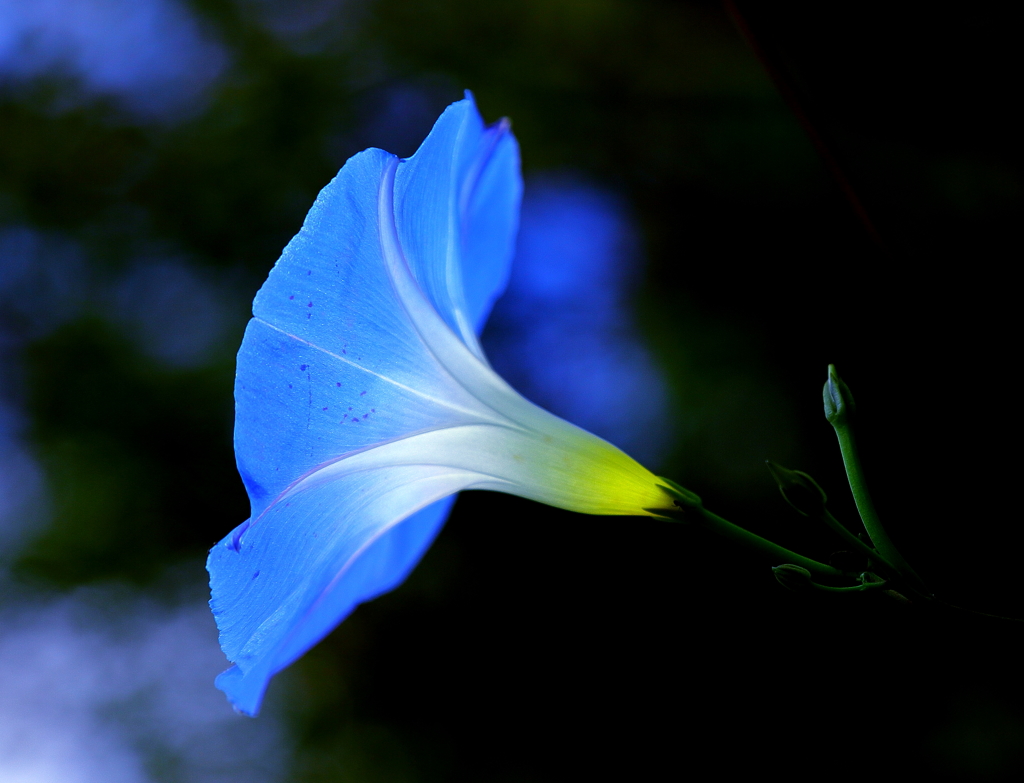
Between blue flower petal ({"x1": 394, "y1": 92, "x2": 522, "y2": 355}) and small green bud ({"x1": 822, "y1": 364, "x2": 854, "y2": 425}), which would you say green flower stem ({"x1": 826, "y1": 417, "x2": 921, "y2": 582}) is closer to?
small green bud ({"x1": 822, "y1": 364, "x2": 854, "y2": 425})

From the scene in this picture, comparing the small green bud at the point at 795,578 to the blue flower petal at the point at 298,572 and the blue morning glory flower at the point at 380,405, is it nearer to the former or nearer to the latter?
the blue morning glory flower at the point at 380,405

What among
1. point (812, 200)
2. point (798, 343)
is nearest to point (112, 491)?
point (798, 343)

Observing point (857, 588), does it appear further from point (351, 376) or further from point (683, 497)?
point (351, 376)

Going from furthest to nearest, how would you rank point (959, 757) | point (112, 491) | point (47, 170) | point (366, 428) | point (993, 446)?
point (47, 170)
point (112, 491)
point (959, 757)
point (993, 446)
point (366, 428)

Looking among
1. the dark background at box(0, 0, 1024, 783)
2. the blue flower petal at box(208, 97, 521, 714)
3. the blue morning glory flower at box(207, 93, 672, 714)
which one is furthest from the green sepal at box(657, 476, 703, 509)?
the dark background at box(0, 0, 1024, 783)

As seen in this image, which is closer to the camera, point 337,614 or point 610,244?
point 337,614

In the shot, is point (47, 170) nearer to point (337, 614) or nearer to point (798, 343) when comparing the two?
point (798, 343)

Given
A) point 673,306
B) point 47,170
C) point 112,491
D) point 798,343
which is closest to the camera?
point 798,343

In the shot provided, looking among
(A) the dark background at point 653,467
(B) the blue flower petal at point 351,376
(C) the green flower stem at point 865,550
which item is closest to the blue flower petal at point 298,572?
(B) the blue flower petal at point 351,376

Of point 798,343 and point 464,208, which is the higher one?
point 798,343
